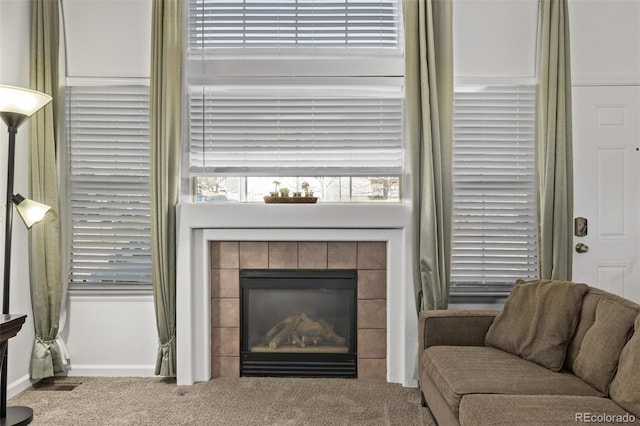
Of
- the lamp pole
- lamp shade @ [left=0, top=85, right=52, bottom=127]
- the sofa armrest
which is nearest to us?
lamp shade @ [left=0, top=85, right=52, bottom=127]

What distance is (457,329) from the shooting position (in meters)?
3.21

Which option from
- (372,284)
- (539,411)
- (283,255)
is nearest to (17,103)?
(283,255)

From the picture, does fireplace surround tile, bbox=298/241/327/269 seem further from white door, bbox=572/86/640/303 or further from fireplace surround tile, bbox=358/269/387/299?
white door, bbox=572/86/640/303

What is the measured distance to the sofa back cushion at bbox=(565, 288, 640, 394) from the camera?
2326mm

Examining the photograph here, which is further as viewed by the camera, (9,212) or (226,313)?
(226,313)

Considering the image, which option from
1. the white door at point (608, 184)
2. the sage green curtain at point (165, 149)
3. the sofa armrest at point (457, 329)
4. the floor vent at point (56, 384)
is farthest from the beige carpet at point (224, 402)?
the white door at point (608, 184)

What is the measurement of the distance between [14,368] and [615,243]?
163 inches

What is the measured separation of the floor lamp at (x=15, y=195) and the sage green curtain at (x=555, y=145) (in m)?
3.11

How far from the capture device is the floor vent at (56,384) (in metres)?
3.68

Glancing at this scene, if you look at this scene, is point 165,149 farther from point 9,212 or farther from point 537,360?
point 537,360

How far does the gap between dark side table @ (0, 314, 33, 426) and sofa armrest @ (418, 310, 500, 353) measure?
2.23 metres

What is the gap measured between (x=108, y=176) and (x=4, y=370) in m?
1.48

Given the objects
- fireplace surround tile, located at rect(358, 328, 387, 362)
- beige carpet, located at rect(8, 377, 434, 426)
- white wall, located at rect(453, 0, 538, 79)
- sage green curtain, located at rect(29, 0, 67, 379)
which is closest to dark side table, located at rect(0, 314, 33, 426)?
beige carpet, located at rect(8, 377, 434, 426)

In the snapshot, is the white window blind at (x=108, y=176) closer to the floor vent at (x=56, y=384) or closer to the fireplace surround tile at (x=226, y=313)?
the fireplace surround tile at (x=226, y=313)
